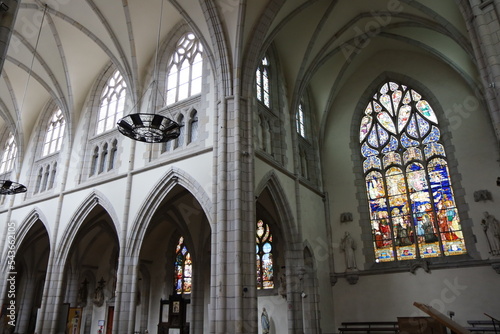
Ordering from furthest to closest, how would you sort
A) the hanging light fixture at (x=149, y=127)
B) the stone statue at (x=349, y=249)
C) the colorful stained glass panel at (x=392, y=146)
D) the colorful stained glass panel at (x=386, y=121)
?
the colorful stained glass panel at (x=386, y=121) → the colorful stained glass panel at (x=392, y=146) → the stone statue at (x=349, y=249) → the hanging light fixture at (x=149, y=127)

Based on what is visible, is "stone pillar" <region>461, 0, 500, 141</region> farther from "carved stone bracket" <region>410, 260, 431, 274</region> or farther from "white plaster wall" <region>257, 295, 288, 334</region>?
"white plaster wall" <region>257, 295, 288, 334</region>

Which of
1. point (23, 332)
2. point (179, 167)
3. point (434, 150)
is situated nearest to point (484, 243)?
point (434, 150)

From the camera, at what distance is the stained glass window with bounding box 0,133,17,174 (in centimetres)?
1919

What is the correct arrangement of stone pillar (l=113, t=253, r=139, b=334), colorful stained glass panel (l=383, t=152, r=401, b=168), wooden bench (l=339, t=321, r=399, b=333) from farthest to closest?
colorful stained glass panel (l=383, t=152, r=401, b=168)
wooden bench (l=339, t=321, r=399, b=333)
stone pillar (l=113, t=253, r=139, b=334)

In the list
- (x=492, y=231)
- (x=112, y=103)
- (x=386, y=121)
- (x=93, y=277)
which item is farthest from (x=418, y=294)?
(x=93, y=277)

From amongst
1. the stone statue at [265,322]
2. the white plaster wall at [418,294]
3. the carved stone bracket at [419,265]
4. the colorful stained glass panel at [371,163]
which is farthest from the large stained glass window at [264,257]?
the carved stone bracket at [419,265]

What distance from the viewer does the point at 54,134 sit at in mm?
17531

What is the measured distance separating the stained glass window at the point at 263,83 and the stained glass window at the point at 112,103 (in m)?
5.46

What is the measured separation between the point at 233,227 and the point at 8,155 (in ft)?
52.5

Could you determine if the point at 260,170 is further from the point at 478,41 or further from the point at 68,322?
the point at 68,322

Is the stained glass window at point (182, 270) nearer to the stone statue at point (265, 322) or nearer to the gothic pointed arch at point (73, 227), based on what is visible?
the stone statue at point (265, 322)

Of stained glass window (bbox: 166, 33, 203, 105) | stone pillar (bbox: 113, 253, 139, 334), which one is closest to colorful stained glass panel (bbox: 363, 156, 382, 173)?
stained glass window (bbox: 166, 33, 203, 105)

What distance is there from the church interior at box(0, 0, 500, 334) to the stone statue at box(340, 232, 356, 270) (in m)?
0.05

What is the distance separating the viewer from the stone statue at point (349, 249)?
1389 cm
